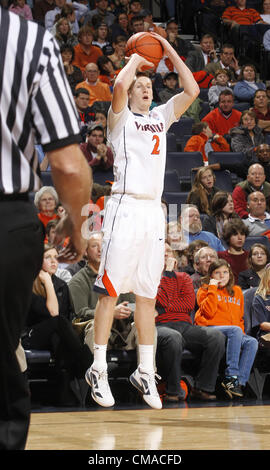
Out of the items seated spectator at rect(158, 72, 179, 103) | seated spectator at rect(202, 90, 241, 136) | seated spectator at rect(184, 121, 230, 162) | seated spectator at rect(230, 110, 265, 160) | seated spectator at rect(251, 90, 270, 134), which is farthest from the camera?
seated spectator at rect(251, 90, 270, 134)

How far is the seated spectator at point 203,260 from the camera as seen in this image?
7227mm

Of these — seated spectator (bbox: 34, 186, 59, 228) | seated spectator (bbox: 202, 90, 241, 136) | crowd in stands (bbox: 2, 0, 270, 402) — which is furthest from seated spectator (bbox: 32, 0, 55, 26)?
seated spectator (bbox: 34, 186, 59, 228)

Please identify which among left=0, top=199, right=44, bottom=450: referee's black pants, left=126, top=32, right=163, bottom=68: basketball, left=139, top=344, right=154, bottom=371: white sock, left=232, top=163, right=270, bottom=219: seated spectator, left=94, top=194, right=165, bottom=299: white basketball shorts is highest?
left=0, top=199, right=44, bottom=450: referee's black pants

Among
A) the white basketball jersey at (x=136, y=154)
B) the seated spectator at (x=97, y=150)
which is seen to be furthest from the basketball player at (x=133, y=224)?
the seated spectator at (x=97, y=150)

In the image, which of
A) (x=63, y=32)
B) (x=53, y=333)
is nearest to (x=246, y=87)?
(x=63, y=32)

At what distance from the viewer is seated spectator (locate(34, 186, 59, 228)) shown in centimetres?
750

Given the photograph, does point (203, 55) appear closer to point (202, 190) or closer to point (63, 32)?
point (63, 32)

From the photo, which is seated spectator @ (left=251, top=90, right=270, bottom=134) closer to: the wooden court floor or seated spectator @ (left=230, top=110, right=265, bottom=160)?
seated spectator @ (left=230, top=110, right=265, bottom=160)

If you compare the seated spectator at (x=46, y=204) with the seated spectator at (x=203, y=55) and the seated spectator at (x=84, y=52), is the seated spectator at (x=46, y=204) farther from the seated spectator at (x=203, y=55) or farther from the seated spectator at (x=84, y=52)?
the seated spectator at (x=203, y=55)

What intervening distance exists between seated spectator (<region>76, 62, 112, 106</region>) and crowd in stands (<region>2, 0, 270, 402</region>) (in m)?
0.01

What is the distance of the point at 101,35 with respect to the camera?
1225cm

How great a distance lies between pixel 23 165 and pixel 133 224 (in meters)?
2.89

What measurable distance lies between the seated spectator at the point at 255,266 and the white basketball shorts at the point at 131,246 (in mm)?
2573

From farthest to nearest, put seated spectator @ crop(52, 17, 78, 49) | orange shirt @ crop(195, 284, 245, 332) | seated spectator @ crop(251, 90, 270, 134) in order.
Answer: seated spectator @ crop(52, 17, 78, 49)
seated spectator @ crop(251, 90, 270, 134)
orange shirt @ crop(195, 284, 245, 332)
